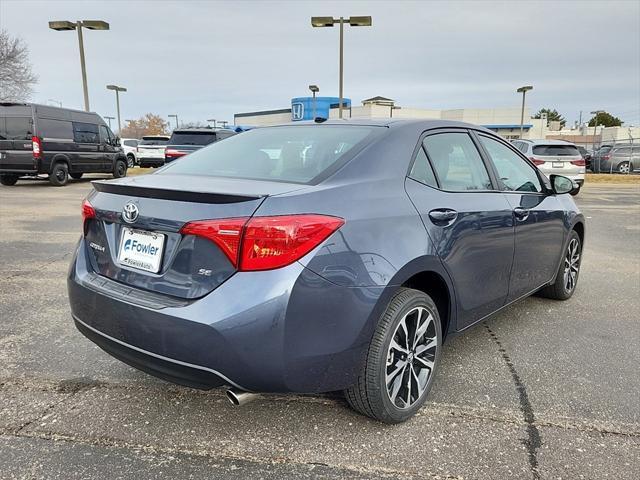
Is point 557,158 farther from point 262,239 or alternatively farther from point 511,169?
point 262,239

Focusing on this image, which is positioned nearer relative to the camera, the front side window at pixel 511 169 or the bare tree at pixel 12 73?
the front side window at pixel 511 169

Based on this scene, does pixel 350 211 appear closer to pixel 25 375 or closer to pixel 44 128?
pixel 25 375

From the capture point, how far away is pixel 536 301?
480 cm

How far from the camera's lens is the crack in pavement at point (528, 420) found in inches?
94.3

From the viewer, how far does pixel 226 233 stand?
2.14m

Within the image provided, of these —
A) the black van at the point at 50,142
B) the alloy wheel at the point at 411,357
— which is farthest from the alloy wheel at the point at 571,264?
the black van at the point at 50,142

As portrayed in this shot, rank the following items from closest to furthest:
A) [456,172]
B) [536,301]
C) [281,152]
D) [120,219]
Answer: [120,219], [281,152], [456,172], [536,301]

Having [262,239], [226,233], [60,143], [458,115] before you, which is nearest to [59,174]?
[60,143]

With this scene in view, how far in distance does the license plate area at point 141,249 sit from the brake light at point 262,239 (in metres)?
0.30

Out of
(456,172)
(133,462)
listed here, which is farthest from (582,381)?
(133,462)

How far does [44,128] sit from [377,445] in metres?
14.1

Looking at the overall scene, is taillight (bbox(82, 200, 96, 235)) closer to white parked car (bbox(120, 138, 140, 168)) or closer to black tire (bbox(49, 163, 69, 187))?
black tire (bbox(49, 163, 69, 187))

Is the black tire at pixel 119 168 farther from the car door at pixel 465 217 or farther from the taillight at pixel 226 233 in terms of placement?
the taillight at pixel 226 233

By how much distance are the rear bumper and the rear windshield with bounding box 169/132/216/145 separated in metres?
13.8
